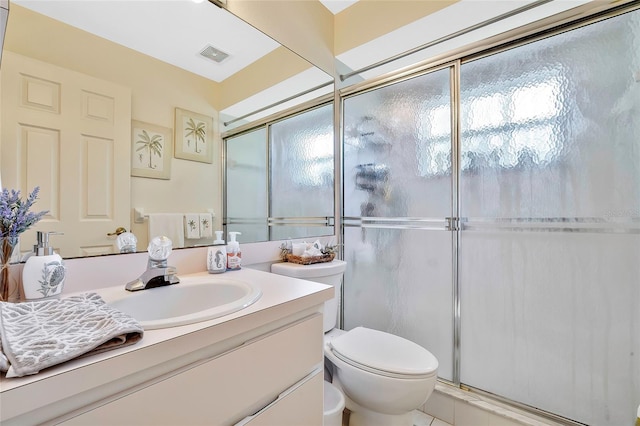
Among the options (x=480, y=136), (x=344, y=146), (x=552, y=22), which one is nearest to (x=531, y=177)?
(x=480, y=136)

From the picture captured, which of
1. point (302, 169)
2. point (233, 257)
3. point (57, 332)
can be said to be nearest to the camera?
point (57, 332)

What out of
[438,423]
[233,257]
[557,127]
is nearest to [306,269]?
[233,257]

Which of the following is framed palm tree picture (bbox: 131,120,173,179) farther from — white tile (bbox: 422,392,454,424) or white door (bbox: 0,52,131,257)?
white tile (bbox: 422,392,454,424)

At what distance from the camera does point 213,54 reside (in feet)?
4.04

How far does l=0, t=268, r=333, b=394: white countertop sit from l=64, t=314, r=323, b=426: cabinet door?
1.8 inches

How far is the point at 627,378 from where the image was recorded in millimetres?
1136

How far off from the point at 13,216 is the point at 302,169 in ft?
4.37

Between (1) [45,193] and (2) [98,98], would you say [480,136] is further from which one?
(1) [45,193]

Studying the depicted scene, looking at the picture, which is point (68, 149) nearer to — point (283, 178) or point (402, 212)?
point (283, 178)

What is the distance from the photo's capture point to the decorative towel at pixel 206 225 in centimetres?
117

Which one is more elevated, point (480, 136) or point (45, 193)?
point (480, 136)

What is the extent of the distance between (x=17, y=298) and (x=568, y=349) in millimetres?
1975

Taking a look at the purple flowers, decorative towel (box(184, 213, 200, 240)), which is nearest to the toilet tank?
decorative towel (box(184, 213, 200, 240))

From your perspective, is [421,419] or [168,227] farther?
[421,419]
